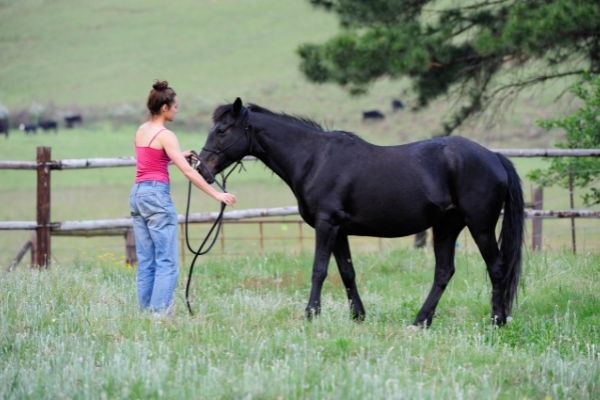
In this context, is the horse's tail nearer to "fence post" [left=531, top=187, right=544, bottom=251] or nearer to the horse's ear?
the horse's ear

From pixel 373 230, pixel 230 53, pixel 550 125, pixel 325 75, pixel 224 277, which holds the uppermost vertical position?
pixel 230 53

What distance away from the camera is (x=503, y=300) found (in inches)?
315

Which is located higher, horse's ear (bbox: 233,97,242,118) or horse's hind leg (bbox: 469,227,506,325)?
horse's ear (bbox: 233,97,242,118)

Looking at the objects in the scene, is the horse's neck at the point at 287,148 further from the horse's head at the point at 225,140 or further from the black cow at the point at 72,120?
the black cow at the point at 72,120

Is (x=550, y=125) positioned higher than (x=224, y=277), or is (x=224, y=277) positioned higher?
(x=550, y=125)

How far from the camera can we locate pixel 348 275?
26.1 feet

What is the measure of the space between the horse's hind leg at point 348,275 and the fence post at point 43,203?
450cm

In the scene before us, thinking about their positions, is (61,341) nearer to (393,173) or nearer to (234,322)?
(234,322)

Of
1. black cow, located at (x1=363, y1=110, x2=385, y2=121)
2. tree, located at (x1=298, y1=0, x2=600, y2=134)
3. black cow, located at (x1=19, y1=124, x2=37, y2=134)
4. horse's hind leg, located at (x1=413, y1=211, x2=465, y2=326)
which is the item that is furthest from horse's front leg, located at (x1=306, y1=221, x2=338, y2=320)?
black cow, located at (x1=19, y1=124, x2=37, y2=134)

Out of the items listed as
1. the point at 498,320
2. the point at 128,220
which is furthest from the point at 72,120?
the point at 498,320

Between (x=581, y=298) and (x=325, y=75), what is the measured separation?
9.78 meters

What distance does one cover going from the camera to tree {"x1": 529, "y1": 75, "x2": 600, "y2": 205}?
43.1 ft

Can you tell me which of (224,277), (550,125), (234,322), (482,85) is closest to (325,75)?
(482,85)

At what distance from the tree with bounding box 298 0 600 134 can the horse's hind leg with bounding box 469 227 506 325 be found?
A: 7729 millimetres
